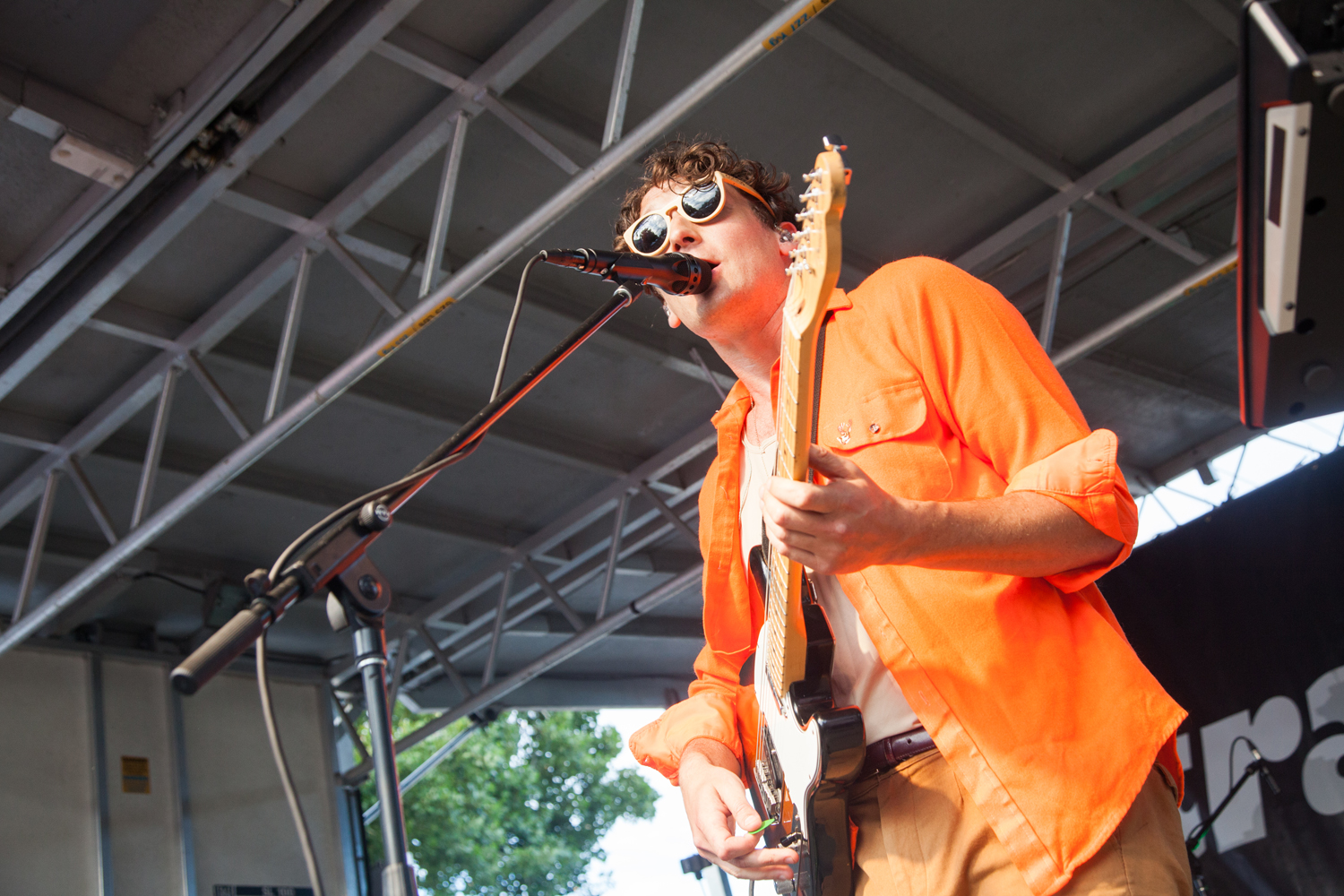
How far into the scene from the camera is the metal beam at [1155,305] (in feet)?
16.8

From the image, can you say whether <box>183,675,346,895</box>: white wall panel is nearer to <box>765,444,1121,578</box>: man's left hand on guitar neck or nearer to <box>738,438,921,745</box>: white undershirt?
<box>738,438,921,745</box>: white undershirt

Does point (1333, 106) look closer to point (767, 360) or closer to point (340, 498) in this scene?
point (767, 360)

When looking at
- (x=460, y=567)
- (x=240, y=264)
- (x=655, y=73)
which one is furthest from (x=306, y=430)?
(x=655, y=73)

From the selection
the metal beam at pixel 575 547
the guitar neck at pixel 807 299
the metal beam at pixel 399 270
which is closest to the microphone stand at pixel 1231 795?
the metal beam at pixel 399 270

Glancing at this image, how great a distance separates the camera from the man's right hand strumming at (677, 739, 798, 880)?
163cm

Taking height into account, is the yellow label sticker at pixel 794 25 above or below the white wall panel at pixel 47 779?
above

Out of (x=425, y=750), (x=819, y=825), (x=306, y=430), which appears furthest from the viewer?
(x=425, y=750)

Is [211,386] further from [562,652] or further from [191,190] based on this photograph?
[562,652]

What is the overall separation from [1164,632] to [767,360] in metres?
4.25

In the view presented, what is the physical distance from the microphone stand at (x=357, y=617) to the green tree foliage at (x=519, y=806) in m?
16.9

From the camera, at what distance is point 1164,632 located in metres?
5.45

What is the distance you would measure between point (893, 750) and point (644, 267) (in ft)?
2.83

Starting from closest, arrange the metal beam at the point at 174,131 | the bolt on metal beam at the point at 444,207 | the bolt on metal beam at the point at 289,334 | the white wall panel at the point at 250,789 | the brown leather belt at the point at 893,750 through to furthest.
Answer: the brown leather belt at the point at 893,750
the metal beam at the point at 174,131
the bolt on metal beam at the point at 444,207
the bolt on metal beam at the point at 289,334
the white wall panel at the point at 250,789

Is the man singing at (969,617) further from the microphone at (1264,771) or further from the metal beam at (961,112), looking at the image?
the microphone at (1264,771)
